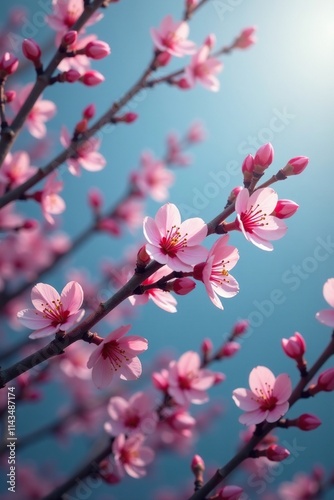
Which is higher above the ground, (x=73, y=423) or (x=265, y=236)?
(x=265, y=236)

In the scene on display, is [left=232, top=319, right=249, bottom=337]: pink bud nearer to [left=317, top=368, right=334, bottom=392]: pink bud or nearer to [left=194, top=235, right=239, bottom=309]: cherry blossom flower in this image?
[left=317, top=368, right=334, bottom=392]: pink bud

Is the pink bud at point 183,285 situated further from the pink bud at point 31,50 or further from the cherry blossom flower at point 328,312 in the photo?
the pink bud at point 31,50

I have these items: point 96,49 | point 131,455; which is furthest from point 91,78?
point 131,455

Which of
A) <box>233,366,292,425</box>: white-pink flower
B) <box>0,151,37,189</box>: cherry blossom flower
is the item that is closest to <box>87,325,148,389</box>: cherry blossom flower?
<box>233,366,292,425</box>: white-pink flower

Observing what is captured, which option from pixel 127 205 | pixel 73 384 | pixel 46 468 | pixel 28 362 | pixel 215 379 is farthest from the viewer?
pixel 73 384

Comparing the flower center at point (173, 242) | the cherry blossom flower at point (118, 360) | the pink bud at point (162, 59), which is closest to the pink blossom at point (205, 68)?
the pink bud at point (162, 59)

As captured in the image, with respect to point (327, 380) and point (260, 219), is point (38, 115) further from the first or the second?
point (327, 380)

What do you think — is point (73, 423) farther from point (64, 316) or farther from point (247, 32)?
point (247, 32)

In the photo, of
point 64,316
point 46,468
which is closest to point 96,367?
point 64,316
